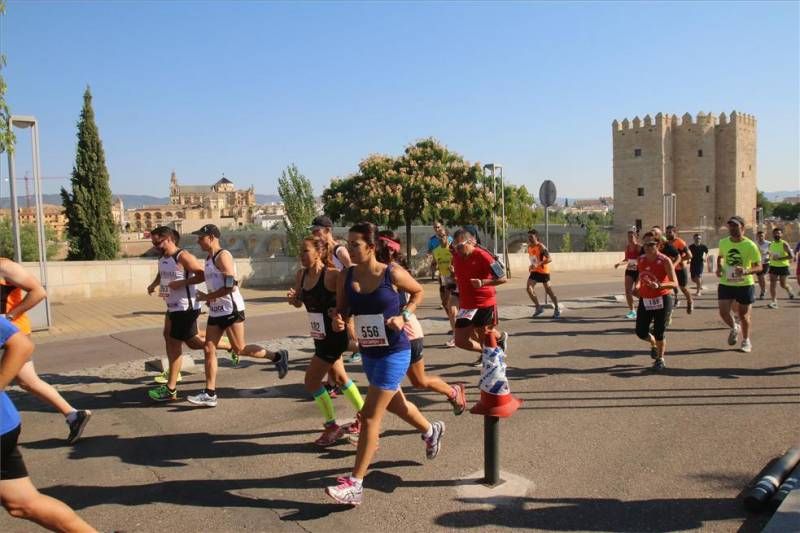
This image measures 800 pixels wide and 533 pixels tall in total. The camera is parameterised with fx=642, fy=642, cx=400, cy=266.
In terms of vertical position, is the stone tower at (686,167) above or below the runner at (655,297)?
above

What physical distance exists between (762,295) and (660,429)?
1227 cm

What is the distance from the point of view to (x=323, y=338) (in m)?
5.39

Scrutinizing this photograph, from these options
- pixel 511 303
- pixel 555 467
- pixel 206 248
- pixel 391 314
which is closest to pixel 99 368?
pixel 206 248

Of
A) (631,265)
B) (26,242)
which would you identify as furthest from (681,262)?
(26,242)

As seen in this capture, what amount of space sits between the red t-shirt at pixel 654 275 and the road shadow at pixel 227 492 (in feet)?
15.3

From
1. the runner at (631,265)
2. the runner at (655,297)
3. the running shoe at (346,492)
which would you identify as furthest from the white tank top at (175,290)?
the runner at (631,265)

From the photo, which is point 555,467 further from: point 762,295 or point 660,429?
point 762,295

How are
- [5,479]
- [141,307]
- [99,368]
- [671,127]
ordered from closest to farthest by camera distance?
[5,479]
[99,368]
[141,307]
[671,127]

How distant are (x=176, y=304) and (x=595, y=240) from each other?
67.3 meters

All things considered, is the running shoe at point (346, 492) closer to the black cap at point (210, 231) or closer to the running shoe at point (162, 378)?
the black cap at point (210, 231)

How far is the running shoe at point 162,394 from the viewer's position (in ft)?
22.6

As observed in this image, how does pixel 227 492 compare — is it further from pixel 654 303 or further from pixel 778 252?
pixel 778 252

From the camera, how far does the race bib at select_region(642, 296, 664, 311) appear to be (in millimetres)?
8039

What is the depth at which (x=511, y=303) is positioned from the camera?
15875 mm
